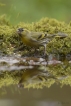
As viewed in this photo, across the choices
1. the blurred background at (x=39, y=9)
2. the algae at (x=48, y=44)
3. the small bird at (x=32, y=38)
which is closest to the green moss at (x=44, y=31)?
the algae at (x=48, y=44)

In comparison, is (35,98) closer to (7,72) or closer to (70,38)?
(7,72)

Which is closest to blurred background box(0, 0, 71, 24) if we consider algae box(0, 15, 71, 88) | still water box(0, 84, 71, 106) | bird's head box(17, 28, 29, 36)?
algae box(0, 15, 71, 88)

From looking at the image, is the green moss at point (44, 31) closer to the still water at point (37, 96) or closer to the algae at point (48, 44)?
the algae at point (48, 44)

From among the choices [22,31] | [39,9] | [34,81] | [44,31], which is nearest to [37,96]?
[34,81]

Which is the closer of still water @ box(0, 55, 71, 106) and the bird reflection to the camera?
still water @ box(0, 55, 71, 106)

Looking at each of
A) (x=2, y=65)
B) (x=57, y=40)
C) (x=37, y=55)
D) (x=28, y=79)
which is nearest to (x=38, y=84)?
(x=28, y=79)

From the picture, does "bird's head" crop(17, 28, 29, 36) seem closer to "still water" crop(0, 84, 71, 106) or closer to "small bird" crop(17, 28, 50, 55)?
"small bird" crop(17, 28, 50, 55)

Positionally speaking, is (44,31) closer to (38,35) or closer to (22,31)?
(38,35)

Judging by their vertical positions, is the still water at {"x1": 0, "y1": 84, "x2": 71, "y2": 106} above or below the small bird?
below

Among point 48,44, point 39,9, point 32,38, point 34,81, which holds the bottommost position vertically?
point 34,81
